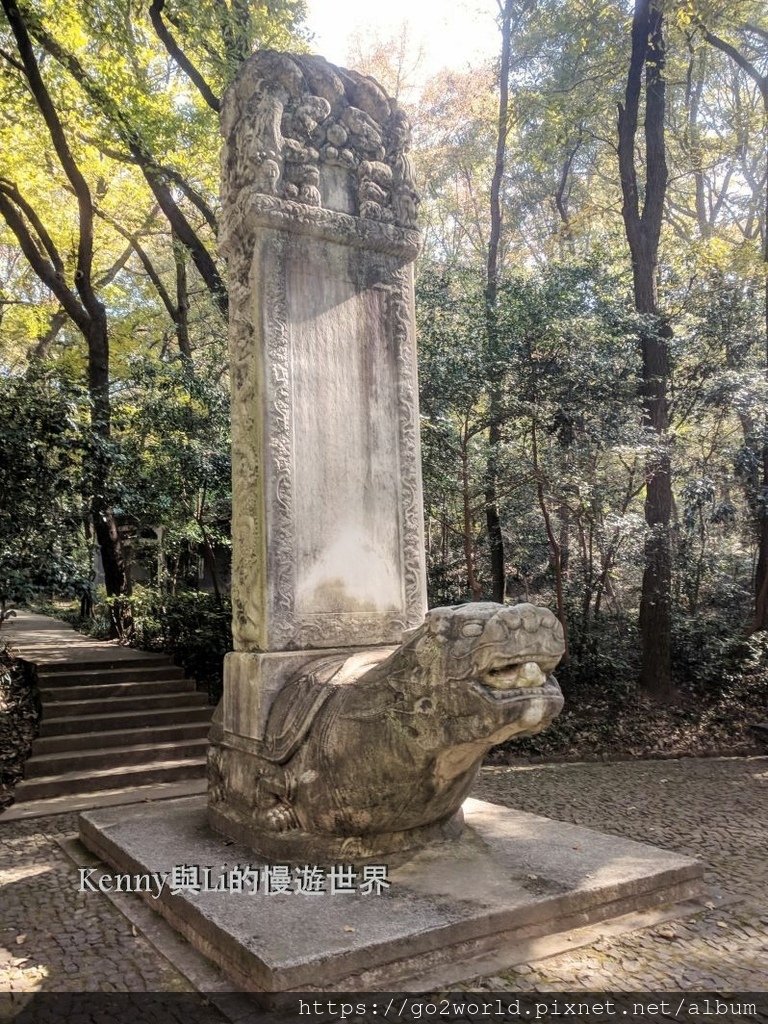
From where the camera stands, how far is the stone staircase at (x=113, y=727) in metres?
7.34

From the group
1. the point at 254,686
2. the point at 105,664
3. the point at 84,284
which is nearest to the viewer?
the point at 254,686

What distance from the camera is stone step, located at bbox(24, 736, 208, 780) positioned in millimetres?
7371

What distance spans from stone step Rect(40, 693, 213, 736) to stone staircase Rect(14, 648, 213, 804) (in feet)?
0.03

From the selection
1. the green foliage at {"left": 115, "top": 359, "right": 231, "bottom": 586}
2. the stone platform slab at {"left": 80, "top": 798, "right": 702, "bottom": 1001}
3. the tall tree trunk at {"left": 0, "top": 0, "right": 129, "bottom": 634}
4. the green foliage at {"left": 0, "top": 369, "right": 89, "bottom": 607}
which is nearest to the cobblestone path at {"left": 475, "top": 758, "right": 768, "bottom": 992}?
the stone platform slab at {"left": 80, "top": 798, "right": 702, "bottom": 1001}

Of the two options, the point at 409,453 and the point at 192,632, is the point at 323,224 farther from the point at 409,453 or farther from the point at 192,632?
the point at 192,632

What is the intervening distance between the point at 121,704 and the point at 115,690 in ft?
1.21

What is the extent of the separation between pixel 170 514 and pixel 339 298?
706cm

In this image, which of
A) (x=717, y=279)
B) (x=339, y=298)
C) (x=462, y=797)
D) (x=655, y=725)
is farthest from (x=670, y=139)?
(x=462, y=797)

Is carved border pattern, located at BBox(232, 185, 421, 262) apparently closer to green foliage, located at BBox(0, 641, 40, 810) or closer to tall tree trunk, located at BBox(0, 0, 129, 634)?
green foliage, located at BBox(0, 641, 40, 810)

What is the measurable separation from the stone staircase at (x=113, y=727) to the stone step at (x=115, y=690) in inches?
0.4

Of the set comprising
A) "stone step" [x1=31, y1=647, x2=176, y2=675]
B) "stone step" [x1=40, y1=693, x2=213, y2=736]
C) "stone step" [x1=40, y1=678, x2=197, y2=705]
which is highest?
"stone step" [x1=31, y1=647, x2=176, y2=675]

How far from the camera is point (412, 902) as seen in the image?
3.41 m

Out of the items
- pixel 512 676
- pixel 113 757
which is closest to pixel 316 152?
pixel 512 676

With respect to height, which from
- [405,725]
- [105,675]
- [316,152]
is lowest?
[105,675]
